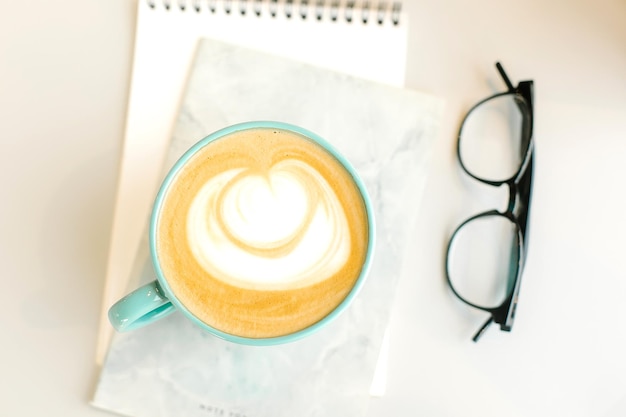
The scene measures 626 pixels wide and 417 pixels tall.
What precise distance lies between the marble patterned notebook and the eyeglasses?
0.05 meters

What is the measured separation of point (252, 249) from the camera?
0.48 metres

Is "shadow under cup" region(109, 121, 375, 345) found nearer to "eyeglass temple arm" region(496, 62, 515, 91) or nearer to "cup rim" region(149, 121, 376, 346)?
"cup rim" region(149, 121, 376, 346)

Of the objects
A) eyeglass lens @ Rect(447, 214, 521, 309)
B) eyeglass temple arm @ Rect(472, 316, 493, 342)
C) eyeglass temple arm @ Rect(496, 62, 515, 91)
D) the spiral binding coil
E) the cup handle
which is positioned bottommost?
eyeglass temple arm @ Rect(472, 316, 493, 342)

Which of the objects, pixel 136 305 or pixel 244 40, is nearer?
pixel 136 305

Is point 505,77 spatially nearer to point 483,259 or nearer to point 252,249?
point 483,259

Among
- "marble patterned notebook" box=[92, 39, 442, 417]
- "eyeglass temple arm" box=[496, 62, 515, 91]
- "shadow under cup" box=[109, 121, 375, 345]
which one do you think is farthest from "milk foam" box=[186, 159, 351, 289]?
"eyeglass temple arm" box=[496, 62, 515, 91]

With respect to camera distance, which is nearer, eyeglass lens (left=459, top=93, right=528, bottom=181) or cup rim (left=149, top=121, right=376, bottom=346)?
cup rim (left=149, top=121, right=376, bottom=346)

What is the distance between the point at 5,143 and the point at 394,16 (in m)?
0.42

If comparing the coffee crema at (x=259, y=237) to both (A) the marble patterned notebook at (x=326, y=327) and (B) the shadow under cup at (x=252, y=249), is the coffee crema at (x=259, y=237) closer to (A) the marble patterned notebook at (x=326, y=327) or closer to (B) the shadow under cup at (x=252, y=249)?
(B) the shadow under cup at (x=252, y=249)

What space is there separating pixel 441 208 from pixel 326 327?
0.16 metres

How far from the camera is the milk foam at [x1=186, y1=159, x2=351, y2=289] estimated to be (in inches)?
19.0

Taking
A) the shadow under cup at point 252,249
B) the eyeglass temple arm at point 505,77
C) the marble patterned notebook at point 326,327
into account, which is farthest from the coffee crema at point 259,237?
the eyeglass temple arm at point 505,77

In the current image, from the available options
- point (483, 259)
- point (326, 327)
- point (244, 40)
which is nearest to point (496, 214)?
point (483, 259)

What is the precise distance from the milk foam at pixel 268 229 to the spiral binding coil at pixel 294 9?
0.71ft
